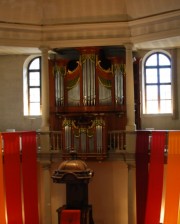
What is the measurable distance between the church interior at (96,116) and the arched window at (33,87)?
1612 millimetres

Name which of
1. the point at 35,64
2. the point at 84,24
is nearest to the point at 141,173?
the point at 84,24

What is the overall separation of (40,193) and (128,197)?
12.1ft

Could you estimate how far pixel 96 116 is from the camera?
874 inches

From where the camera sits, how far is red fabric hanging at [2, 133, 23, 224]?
22266mm

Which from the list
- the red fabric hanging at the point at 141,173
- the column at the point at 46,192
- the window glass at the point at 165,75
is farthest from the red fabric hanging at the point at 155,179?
the column at the point at 46,192

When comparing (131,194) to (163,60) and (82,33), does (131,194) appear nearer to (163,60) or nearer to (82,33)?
(163,60)

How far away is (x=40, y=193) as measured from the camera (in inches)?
923

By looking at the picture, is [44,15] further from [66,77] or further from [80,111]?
[80,111]

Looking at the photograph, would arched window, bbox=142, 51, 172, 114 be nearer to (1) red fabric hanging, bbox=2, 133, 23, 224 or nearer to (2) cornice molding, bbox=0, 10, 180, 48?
(2) cornice molding, bbox=0, 10, 180, 48

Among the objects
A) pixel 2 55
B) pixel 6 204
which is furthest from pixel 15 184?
pixel 2 55

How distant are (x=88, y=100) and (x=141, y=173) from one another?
3.55 meters

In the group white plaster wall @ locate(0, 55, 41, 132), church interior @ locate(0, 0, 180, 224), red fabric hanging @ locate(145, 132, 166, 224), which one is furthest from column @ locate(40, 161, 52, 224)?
red fabric hanging @ locate(145, 132, 166, 224)

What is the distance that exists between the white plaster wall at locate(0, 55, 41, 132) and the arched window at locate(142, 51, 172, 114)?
193 inches

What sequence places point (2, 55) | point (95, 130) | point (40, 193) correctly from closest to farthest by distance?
point (95, 130) < point (40, 193) < point (2, 55)
